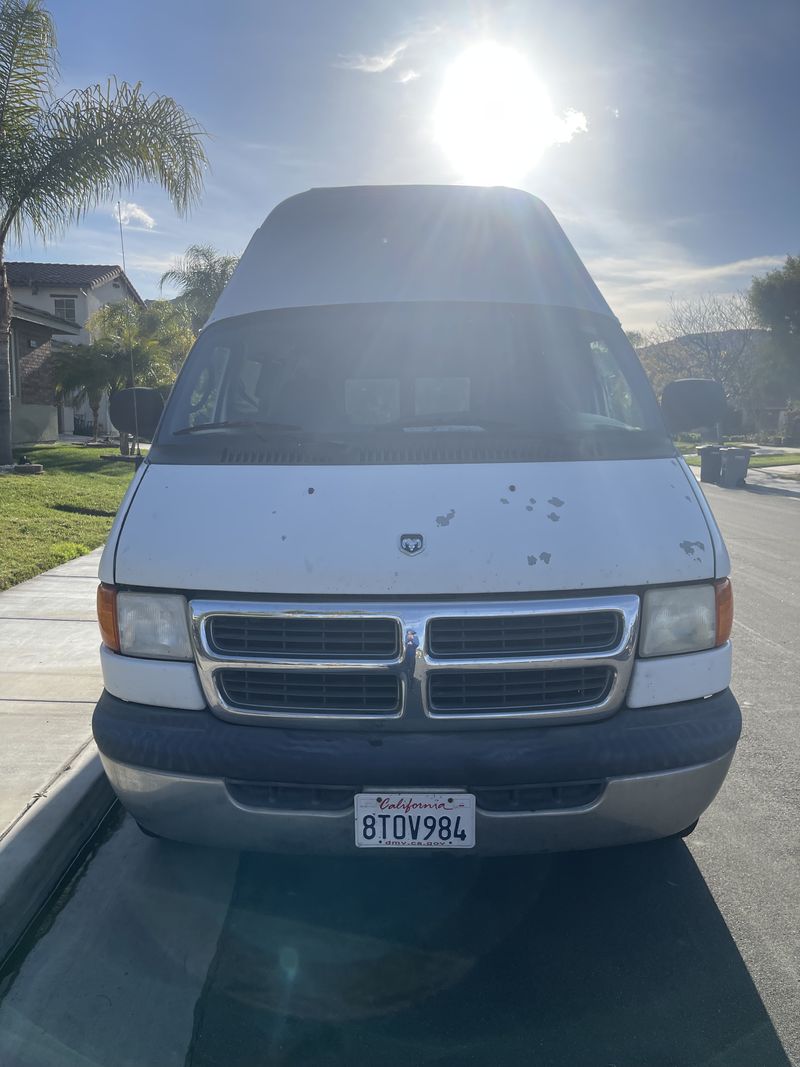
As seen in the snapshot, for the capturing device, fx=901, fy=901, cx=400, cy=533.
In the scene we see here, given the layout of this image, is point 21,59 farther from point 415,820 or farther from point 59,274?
point 59,274

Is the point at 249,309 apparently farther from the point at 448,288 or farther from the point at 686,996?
the point at 686,996

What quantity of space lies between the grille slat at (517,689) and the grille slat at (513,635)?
0.06 metres

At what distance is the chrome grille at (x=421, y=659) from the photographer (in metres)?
2.69

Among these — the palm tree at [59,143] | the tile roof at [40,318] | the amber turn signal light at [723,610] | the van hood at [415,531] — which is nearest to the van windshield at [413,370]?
the van hood at [415,531]

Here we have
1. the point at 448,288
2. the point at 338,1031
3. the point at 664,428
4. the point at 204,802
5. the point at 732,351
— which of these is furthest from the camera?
the point at 732,351

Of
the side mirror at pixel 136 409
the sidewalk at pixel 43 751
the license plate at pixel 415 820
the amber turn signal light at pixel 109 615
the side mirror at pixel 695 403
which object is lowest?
the sidewalk at pixel 43 751

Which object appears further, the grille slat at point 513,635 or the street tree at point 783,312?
the street tree at point 783,312

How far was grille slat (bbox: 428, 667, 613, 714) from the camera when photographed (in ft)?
8.89

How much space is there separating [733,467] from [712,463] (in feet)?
2.89

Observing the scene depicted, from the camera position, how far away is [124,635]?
2.91 m

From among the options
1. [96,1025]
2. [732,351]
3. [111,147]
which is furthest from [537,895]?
[732,351]

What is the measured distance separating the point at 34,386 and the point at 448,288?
96.6 feet

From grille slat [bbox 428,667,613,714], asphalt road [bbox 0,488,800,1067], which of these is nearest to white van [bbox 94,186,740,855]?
grille slat [bbox 428,667,613,714]

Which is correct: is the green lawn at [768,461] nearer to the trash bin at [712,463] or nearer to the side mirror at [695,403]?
the trash bin at [712,463]
